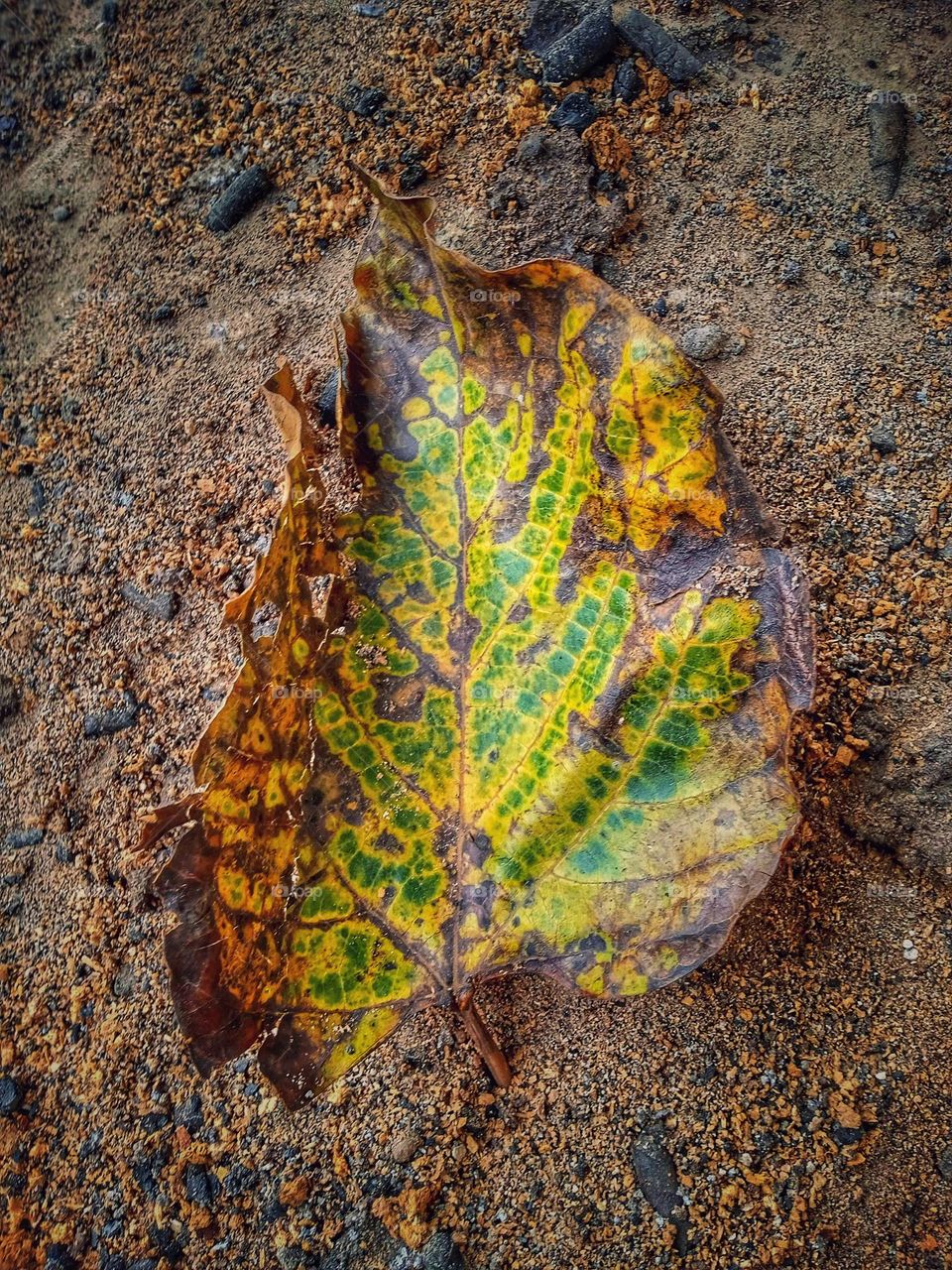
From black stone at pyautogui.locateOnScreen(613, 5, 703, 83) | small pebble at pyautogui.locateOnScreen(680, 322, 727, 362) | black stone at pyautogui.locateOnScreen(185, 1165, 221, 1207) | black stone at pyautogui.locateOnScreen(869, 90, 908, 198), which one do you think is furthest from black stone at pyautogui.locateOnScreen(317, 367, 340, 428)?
black stone at pyautogui.locateOnScreen(185, 1165, 221, 1207)

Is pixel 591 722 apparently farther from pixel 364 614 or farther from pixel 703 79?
pixel 703 79

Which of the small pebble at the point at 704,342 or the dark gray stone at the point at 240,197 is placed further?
the dark gray stone at the point at 240,197

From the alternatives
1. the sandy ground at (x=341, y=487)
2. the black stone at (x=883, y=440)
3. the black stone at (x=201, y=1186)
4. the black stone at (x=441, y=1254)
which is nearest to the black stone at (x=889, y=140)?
the sandy ground at (x=341, y=487)

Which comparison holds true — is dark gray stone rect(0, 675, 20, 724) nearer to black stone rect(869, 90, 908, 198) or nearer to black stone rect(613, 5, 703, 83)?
black stone rect(613, 5, 703, 83)

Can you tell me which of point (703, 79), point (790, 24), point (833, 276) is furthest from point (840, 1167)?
point (790, 24)

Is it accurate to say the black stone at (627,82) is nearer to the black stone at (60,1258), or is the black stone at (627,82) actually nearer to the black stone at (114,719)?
the black stone at (114,719)

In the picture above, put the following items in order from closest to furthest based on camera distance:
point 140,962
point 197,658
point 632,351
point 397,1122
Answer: point 632,351, point 397,1122, point 140,962, point 197,658

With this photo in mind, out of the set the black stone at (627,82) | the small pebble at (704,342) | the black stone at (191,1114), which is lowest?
the black stone at (191,1114)
